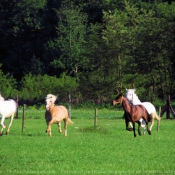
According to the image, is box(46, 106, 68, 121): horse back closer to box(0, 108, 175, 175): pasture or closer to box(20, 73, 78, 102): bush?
box(0, 108, 175, 175): pasture

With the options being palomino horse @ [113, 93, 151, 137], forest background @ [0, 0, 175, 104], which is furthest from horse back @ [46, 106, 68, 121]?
forest background @ [0, 0, 175, 104]

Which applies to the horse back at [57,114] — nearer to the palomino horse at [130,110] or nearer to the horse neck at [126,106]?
the palomino horse at [130,110]

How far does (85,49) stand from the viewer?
91.6 meters

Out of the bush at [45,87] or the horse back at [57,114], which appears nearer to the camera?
the horse back at [57,114]

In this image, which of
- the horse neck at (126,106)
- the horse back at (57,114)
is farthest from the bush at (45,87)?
the horse neck at (126,106)

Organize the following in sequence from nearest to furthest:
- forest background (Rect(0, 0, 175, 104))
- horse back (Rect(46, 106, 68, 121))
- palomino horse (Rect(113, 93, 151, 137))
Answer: palomino horse (Rect(113, 93, 151, 137)) < horse back (Rect(46, 106, 68, 121)) < forest background (Rect(0, 0, 175, 104))

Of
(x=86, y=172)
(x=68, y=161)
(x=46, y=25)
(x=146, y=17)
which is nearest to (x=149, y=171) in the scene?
(x=86, y=172)

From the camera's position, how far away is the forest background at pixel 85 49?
75.9 meters

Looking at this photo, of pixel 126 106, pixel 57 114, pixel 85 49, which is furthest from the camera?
pixel 85 49

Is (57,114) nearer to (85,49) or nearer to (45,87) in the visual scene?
(45,87)

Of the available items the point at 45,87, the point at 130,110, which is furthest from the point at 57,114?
the point at 45,87

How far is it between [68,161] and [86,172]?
213 centimetres

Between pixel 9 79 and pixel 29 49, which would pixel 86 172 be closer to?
pixel 9 79

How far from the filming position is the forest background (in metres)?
75.9
